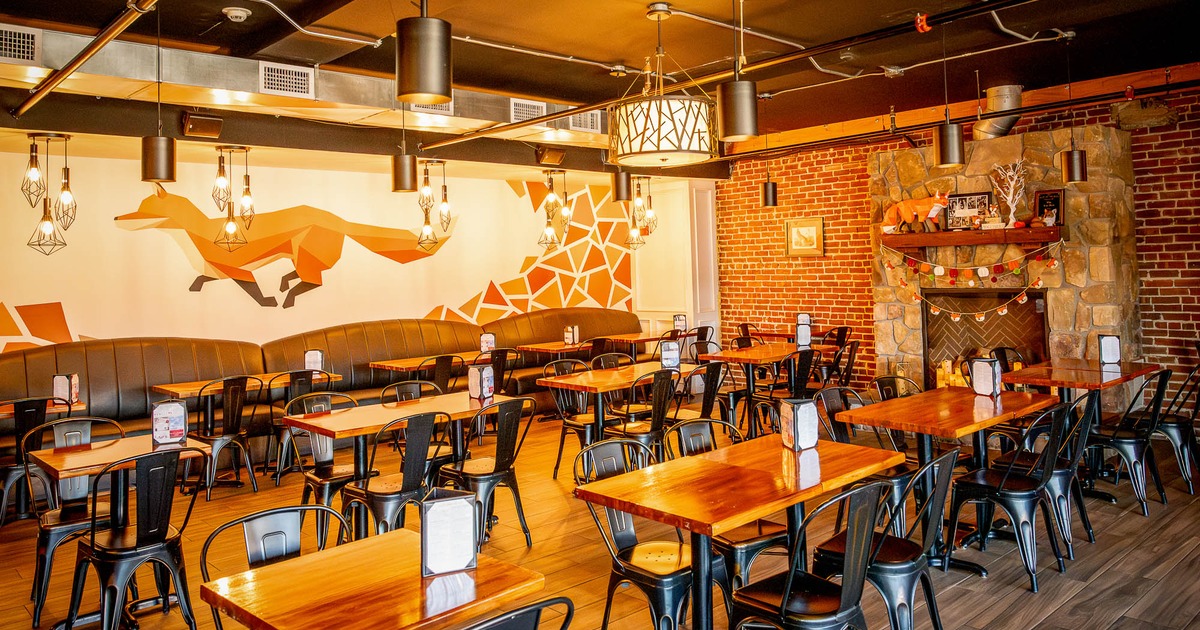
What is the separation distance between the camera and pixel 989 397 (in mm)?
5027

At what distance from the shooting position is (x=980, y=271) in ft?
25.7

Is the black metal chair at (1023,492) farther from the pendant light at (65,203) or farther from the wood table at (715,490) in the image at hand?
the pendant light at (65,203)

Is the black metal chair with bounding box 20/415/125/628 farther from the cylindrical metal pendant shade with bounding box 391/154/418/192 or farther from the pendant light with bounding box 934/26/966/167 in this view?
the pendant light with bounding box 934/26/966/167

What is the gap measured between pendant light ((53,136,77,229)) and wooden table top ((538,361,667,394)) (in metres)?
3.86

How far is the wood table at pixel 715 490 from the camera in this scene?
2.87m

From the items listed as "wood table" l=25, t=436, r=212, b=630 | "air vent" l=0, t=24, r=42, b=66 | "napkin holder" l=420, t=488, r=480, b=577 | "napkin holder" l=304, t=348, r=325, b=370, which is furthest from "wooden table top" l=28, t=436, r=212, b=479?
"napkin holder" l=304, t=348, r=325, b=370

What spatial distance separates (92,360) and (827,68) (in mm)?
6331

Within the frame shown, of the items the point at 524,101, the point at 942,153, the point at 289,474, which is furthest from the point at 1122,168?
the point at 289,474

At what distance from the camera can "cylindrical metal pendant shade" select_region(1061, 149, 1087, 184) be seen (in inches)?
257

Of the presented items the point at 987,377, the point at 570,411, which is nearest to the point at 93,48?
the point at 570,411

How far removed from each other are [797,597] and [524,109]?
493cm

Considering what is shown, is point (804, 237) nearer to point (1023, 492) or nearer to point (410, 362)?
point (410, 362)

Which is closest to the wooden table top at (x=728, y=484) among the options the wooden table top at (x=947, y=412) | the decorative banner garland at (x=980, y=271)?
the wooden table top at (x=947, y=412)

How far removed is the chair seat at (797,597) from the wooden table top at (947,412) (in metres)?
1.47
